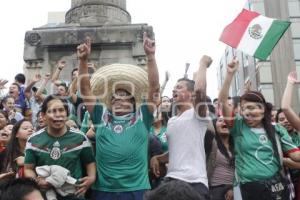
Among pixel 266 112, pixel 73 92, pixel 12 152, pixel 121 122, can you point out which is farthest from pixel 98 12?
pixel 266 112

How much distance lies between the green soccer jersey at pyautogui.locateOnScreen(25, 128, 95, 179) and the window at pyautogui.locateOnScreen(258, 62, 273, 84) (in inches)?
1053

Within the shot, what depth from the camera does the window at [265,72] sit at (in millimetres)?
30312

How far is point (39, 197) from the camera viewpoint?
2895mm

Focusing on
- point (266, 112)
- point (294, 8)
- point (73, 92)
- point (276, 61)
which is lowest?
point (266, 112)

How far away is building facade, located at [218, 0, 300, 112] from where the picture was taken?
21.2m

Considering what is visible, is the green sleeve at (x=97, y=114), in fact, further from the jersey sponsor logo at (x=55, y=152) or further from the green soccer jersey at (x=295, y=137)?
the green soccer jersey at (x=295, y=137)

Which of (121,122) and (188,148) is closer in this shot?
(188,148)

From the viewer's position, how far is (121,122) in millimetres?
A: 4691

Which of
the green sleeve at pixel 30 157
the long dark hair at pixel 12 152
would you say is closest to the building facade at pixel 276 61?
the long dark hair at pixel 12 152

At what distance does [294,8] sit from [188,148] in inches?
1108

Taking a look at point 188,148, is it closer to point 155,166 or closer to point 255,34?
point 155,166

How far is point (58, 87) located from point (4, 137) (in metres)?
1.88

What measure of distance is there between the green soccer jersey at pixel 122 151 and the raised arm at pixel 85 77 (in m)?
0.08

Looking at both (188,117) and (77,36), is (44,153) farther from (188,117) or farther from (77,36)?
(77,36)
